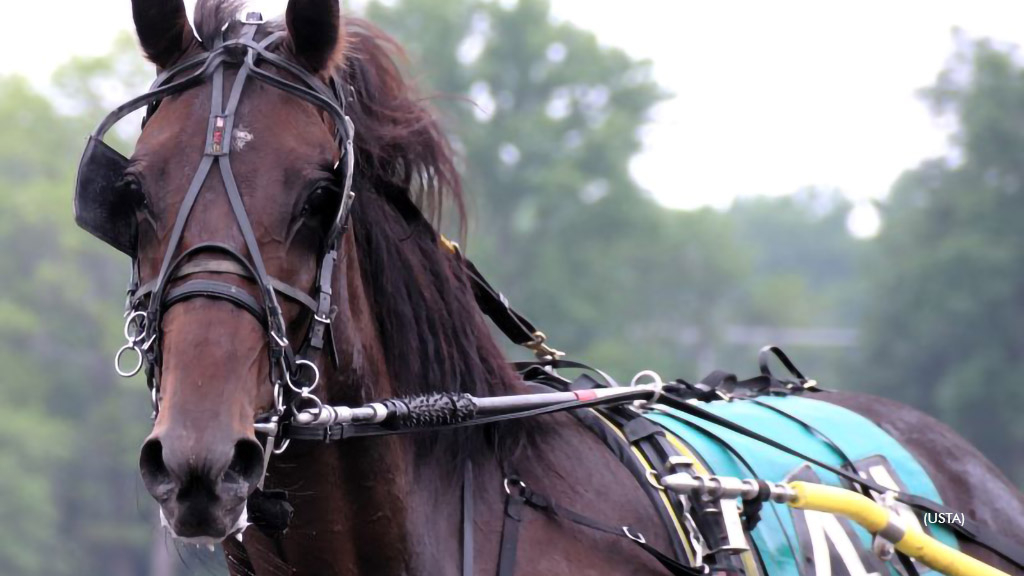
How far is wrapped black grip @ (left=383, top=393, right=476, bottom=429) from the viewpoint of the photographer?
3.35m

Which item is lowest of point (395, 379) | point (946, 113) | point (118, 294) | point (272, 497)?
point (272, 497)

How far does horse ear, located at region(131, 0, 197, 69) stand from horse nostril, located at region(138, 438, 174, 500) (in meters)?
1.06

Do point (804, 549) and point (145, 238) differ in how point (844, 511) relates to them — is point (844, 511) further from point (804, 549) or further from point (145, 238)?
point (145, 238)

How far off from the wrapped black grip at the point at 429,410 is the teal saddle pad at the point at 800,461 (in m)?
0.97

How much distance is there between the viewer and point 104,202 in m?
3.18

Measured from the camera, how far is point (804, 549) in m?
4.29

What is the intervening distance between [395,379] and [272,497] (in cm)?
52

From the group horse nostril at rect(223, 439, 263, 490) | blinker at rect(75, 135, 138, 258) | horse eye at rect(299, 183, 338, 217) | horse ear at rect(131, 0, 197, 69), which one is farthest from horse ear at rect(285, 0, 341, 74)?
horse nostril at rect(223, 439, 263, 490)

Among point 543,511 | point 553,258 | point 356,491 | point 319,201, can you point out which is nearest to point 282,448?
point 356,491

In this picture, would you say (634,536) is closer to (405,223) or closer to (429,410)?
(429,410)

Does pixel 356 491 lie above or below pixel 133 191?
below

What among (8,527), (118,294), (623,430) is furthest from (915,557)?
(118,294)

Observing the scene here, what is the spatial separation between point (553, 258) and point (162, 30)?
39.0 meters

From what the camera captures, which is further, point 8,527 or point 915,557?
point 8,527
